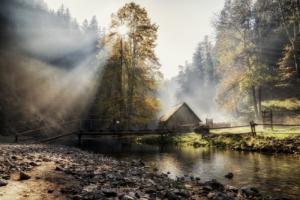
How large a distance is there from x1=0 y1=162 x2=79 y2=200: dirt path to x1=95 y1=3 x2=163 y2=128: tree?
16.5 metres

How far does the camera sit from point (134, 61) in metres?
21.7

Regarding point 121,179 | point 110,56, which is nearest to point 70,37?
point 110,56

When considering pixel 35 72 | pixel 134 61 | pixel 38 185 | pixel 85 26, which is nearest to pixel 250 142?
pixel 38 185

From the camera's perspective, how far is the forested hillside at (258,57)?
22.4 m

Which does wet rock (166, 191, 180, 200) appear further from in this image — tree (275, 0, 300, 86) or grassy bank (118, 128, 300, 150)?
tree (275, 0, 300, 86)

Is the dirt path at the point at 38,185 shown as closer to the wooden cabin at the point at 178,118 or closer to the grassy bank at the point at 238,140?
the grassy bank at the point at 238,140

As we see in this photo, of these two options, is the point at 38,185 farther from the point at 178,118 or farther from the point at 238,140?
the point at 178,118

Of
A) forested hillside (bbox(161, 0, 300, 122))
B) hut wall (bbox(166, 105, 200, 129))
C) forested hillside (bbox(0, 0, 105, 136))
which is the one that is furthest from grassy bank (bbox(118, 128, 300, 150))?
forested hillside (bbox(0, 0, 105, 136))

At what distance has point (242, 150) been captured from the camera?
11914mm

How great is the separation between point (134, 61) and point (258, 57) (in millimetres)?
20680

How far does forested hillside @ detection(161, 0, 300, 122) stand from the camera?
2242 centimetres

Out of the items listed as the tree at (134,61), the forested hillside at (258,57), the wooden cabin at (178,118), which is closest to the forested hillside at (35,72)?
the tree at (134,61)

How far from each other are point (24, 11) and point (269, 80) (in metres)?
56.8

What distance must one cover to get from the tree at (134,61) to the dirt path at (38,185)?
54.1 feet
